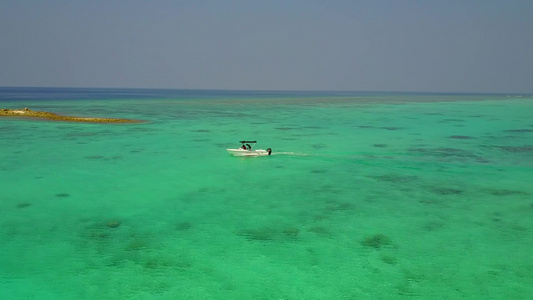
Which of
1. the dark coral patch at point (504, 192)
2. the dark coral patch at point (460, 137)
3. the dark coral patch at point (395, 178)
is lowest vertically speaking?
the dark coral patch at point (504, 192)

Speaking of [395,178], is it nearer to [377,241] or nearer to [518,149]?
[377,241]

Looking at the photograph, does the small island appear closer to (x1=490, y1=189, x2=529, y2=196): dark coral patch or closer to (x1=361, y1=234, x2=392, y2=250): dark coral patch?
(x1=490, y1=189, x2=529, y2=196): dark coral patch

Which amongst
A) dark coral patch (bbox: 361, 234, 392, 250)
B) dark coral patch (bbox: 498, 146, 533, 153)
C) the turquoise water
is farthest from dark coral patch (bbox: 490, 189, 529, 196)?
dark coral patch (bbox: 498, 146, 533, 153)

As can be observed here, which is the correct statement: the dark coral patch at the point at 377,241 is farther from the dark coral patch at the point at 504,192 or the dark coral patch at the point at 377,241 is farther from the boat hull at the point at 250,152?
the boat hull at the point at 250,152

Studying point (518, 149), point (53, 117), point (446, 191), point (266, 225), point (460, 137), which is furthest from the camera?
point (53, 117)

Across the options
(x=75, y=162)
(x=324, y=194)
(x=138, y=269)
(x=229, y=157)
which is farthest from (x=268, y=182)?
(x=75, y=162)

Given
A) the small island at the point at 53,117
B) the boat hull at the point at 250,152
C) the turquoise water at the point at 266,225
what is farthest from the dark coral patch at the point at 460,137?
the small island at the point at 53,117

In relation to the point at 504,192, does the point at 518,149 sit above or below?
above

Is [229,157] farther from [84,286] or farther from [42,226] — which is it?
[84,286]

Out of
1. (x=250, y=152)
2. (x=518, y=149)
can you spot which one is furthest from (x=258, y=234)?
(x=518, y=149)
